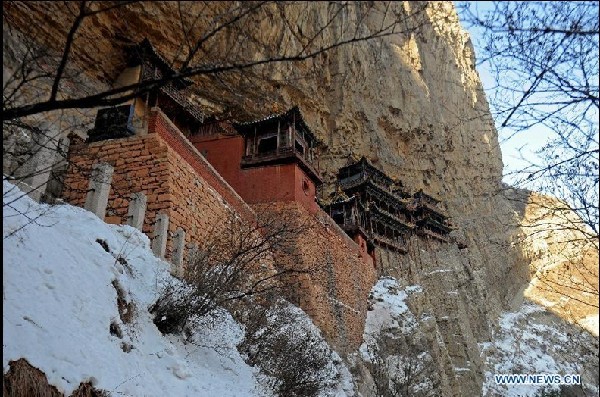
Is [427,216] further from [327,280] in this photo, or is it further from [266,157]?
[327,280]

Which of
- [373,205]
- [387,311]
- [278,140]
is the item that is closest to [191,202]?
[278,140]

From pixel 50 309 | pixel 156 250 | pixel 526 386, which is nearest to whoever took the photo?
pixel 50 309

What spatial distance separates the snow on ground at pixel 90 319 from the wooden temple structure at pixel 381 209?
67.5 ft

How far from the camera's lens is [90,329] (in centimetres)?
408

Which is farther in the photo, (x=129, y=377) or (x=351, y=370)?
(x=351, y=370)

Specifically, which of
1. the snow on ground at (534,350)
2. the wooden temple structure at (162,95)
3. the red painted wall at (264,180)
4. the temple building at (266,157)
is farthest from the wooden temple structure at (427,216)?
the wooden temple structure at (162,95)

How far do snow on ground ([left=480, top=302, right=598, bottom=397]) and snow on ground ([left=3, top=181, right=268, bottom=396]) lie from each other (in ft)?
85.4

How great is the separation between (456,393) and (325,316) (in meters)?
11.3

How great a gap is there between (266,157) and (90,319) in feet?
49.4

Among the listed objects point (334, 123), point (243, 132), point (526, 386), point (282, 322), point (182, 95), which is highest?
point (334, 123)

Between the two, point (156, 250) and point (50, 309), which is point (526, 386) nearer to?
point (156, 250)

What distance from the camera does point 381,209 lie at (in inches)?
1332

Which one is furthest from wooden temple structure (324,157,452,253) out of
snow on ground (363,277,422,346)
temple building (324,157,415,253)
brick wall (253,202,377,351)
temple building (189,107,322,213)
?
temple building (189,107,322,213)

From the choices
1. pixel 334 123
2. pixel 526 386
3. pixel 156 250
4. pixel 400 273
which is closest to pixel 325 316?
pixel 156 250
